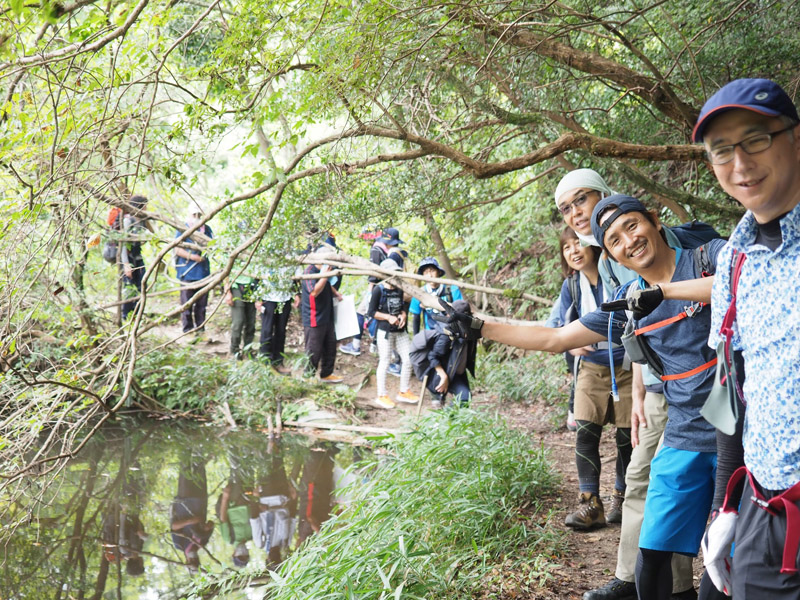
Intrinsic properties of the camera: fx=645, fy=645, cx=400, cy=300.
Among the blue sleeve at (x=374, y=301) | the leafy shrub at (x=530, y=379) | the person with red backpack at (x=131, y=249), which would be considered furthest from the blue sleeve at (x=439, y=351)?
the person with red backpack at (x=131, y=249)

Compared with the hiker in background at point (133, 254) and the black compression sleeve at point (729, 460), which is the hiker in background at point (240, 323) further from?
the black compression sleeve at point (729, 460)

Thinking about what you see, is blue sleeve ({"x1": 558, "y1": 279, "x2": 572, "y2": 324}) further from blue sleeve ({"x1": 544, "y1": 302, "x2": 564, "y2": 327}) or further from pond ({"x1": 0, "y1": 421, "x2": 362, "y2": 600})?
pond ({"x1": 0, "y1": 421, "x2": 362, "y2": 600})

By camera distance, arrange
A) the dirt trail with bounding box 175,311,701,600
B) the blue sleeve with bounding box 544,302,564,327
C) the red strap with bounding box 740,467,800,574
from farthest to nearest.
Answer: the blue sleeve with bounding box 544,302,564,327 < the dirt trail with bounding box 175,311,701,600 < the red strap with bounding box 740,467,800,574

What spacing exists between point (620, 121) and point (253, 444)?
18.6 feet

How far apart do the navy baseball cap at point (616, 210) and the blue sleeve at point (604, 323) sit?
15.8 inches

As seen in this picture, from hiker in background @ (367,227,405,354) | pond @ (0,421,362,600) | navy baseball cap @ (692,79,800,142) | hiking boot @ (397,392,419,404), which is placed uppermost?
hiker in background @ (367,227,405,354)

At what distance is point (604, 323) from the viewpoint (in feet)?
Answer: 10.3

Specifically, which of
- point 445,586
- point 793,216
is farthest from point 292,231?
point 793,216

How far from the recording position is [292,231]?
645 cm

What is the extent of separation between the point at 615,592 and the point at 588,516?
1.14m

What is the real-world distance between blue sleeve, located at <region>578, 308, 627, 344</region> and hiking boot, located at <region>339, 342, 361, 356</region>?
855 cm

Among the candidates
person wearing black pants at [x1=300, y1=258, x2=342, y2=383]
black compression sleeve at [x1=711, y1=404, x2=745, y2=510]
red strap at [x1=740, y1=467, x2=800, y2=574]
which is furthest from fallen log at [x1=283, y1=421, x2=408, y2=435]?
red strap at [x1=740, y1=467, x2=800, y2=574]

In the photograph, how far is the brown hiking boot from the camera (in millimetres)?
4297

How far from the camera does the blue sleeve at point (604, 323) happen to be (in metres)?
3.08
